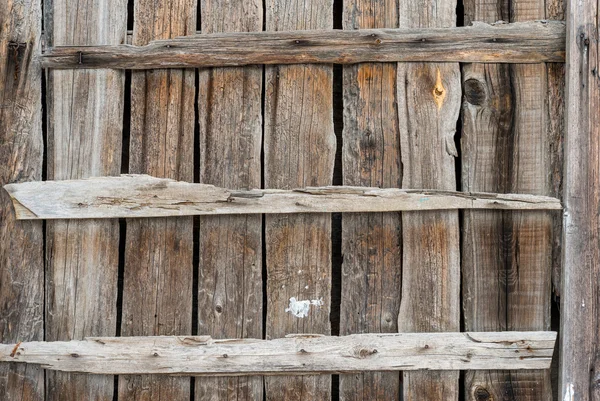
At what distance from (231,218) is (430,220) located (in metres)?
0.84

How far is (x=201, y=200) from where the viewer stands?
2.52m

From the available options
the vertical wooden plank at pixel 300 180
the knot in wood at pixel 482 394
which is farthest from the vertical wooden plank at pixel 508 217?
the vertical wooden plank at pixel 300 180

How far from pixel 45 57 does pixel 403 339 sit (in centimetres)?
196

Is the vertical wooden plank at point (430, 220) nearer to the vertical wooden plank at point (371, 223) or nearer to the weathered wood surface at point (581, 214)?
the vertical wooden plank at point (371, 223)

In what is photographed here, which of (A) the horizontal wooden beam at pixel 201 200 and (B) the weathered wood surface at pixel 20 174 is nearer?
(A) the horizontal wooden beam at pixel 201 200

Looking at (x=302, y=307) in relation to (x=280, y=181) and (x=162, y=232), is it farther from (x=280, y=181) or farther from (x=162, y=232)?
(x=162, y=232)

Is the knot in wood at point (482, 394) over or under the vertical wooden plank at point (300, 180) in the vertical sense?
under

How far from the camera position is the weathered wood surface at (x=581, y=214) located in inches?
95.5

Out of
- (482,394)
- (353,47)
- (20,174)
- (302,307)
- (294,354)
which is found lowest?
(482,394)

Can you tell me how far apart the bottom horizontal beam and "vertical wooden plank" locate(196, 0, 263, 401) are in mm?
88

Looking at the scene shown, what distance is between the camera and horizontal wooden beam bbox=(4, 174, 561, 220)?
8.14 feet

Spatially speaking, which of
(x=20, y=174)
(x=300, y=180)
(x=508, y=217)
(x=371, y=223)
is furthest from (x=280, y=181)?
(x=20, y=174)

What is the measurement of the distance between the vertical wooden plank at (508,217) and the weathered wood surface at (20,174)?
1.86 metres

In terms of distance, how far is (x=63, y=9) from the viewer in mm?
2637
